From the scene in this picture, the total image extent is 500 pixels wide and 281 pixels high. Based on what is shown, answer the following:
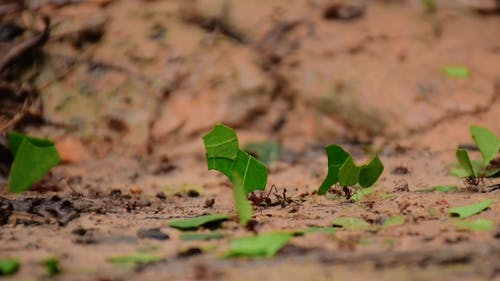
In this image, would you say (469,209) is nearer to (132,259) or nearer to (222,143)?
(222,143)

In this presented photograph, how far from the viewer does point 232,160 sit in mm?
1648

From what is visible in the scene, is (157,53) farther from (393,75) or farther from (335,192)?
(335,192)

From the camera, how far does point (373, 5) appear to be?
3223 millimetres

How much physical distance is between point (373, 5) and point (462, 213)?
201cm

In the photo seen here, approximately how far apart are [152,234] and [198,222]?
10cm

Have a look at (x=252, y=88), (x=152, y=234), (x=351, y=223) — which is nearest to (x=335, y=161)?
(x=351, y=223)

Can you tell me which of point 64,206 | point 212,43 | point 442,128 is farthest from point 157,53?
point 64,206

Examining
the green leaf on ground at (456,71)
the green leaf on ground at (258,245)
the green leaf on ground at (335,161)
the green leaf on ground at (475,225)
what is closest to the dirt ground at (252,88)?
the green leaf on ground at (456,71)

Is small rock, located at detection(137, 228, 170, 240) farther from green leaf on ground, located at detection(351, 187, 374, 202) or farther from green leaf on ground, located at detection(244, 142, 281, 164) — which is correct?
green leaf on ground, located at detection(244, 142, 281, 164)

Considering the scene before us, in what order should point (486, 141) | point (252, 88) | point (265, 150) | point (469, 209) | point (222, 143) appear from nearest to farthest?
1. point (469, 209)
2. point (222, 143)
3. point (486, 141)
4. point (265, 150)
5. point (252, 88)

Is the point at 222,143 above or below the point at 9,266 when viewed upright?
above

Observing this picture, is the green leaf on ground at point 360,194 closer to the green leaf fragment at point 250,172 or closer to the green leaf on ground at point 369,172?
the green leaf on ground at point 369,172

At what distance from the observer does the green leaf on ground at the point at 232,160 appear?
162 cm

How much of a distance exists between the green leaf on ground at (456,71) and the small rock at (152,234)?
1954 millimetres
